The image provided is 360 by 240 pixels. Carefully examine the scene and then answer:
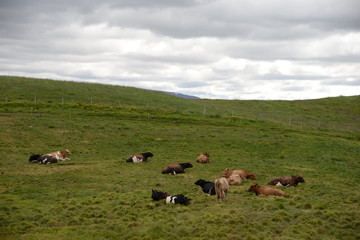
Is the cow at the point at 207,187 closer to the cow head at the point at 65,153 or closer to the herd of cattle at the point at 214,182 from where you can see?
the herd of cattle at the point at 214,182

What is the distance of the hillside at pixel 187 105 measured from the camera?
64625mm

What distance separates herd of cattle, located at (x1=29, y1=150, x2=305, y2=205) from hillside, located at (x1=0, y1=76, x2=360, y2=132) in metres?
32.9

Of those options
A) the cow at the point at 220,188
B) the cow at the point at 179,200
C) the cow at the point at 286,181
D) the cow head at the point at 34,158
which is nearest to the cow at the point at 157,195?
the cow at the point at 179,200

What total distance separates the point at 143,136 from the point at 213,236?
2783 centimetres

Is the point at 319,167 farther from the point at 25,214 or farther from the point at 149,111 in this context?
the point at 149,111

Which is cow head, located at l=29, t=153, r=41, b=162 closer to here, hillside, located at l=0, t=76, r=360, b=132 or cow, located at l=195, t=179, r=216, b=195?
cow, located at l=195, t=179, r=216, b=195

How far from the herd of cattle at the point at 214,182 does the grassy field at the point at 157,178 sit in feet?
1.53

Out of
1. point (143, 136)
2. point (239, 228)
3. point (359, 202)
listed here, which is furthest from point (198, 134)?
point (239, 228)

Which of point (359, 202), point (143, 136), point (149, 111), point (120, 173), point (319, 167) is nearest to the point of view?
point (359, 202)

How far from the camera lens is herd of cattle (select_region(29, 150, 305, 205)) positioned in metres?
17.5

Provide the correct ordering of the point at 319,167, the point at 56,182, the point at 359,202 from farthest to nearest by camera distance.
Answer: the point at 319,167 → the point at 56,182 → the point at 359,202

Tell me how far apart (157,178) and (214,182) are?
15.9 feet

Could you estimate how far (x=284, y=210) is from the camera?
15.5 metres

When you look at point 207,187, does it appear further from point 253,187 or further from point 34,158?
point 34,158
